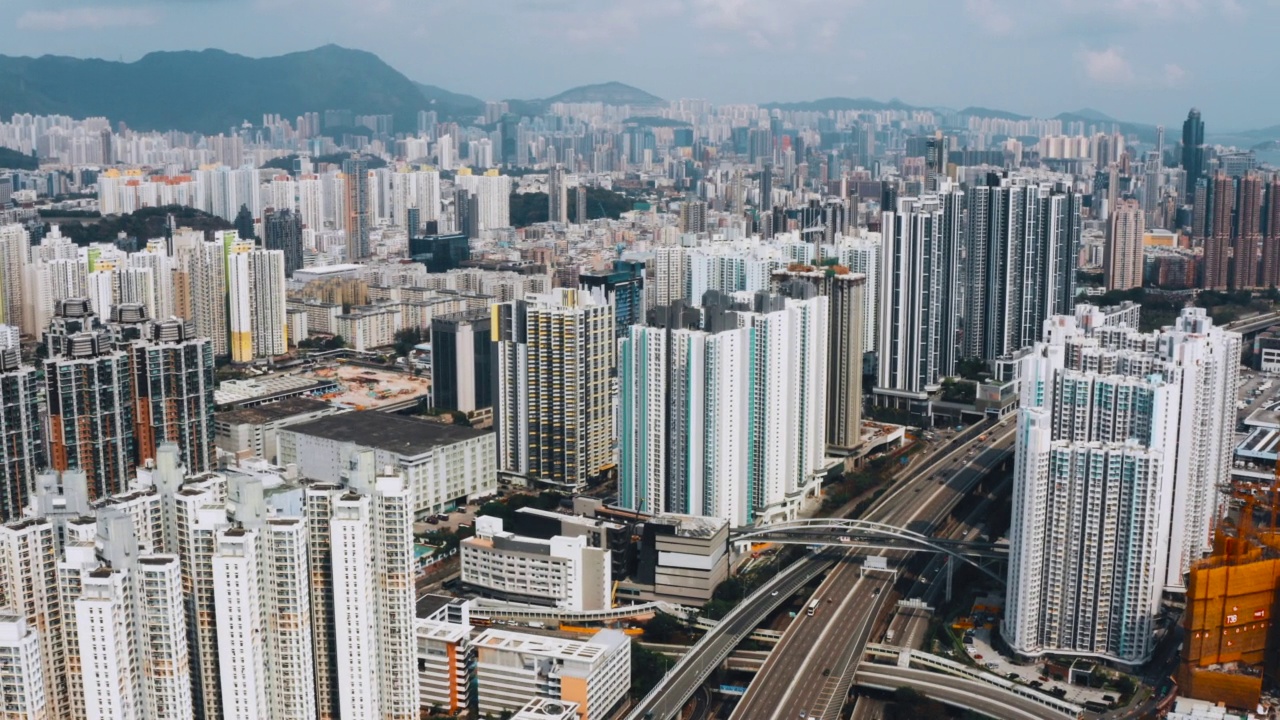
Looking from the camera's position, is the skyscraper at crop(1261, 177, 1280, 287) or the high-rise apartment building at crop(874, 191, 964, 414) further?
the skyscraper at crop(1261, 177, 1280, 287)

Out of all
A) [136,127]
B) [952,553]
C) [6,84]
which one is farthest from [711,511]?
[136,127]

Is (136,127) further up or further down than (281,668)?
further up

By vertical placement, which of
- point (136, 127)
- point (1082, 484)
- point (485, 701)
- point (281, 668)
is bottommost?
point (485, 701)

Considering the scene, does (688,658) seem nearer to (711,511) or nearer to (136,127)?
(711,511)

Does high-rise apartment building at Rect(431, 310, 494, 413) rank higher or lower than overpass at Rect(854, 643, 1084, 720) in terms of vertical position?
higher

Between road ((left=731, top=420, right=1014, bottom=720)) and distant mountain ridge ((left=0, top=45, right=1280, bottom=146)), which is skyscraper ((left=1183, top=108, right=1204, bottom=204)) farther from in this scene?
road ((left=731, top=420, right=1014, bottom=720))

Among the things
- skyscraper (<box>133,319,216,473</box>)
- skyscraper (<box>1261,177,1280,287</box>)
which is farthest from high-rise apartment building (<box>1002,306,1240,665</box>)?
skyscraper (<box>1261,177,1280,287</box>)

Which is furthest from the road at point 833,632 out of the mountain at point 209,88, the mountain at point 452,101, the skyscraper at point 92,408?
the mountain at point 452,101

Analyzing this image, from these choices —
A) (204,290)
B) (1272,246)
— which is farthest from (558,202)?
(1272,246)

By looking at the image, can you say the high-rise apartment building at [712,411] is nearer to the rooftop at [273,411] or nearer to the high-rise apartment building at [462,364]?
the high-rise apartment building at [462,364]
